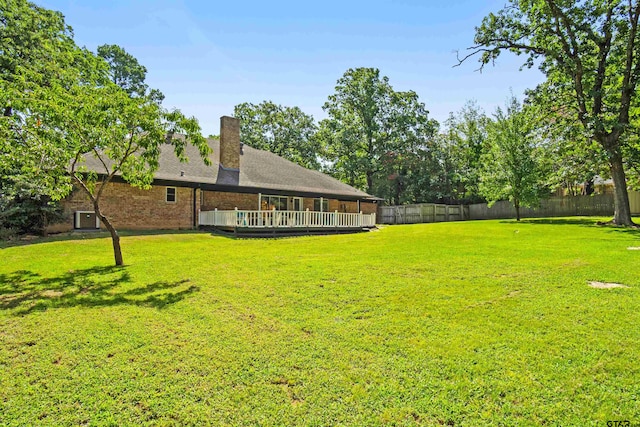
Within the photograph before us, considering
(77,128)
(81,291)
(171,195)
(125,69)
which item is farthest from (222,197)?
(125,69)

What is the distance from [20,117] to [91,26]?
11626 millimetres

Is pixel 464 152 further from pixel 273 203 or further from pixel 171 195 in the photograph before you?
pixel 171 195

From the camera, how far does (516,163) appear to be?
23.4 meters

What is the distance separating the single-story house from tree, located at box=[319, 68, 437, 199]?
1509cm

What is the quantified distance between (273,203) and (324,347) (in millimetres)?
16837

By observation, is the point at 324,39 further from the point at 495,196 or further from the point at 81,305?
the point at 495,196

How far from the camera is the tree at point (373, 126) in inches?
1459

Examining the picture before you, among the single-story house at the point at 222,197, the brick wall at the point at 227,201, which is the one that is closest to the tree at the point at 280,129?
the single-story house at the point at 222,197

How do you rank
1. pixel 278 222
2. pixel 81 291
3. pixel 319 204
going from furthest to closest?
pixel 319 204 → pixel 278 222 → pixel 81 291

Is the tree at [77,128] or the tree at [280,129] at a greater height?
the tree at [280,129]

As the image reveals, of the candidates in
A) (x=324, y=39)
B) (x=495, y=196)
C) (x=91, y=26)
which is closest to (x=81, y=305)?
(x=324, y=39)

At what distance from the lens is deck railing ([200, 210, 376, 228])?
15055 millimetres

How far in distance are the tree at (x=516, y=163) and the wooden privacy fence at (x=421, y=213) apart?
23.9ft

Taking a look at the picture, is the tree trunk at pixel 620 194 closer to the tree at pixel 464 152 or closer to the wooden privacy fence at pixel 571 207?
the wooden privacy fence at pixel 571 207
